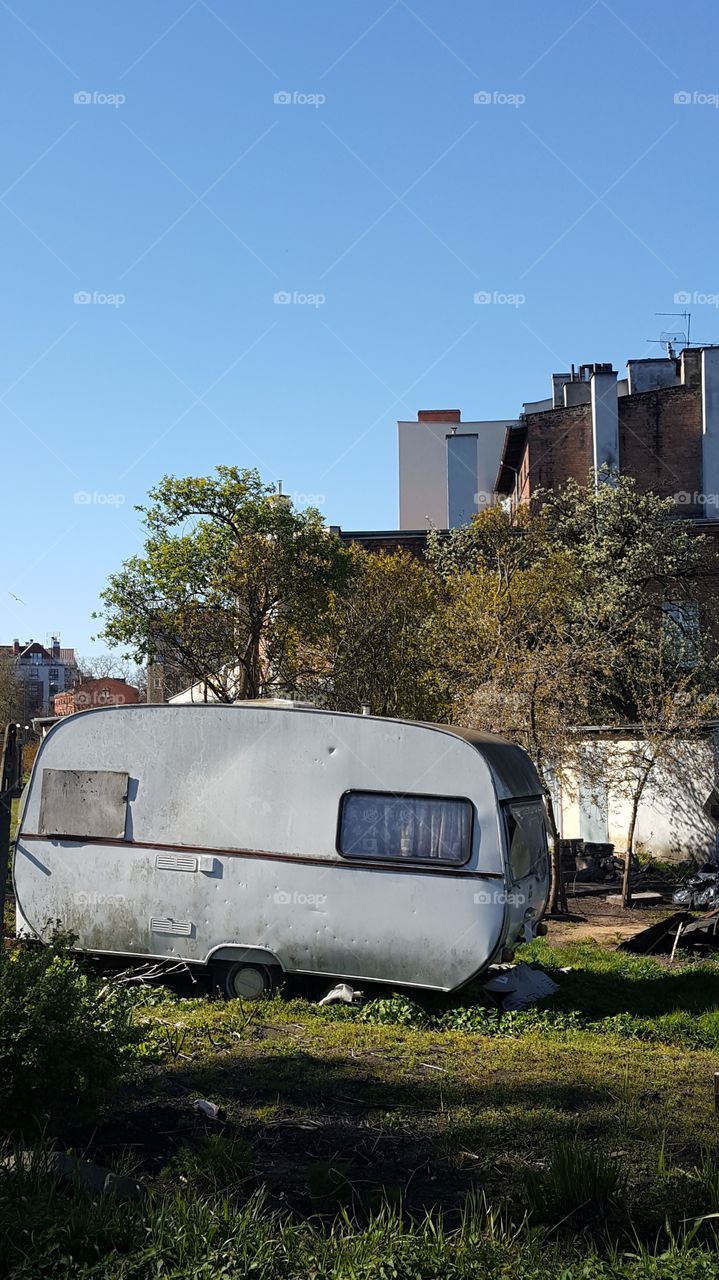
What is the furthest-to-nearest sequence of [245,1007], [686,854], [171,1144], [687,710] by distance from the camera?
[686,854] < [687,710] < [245,1007] < [171,1144]

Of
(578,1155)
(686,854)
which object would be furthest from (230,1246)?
(686,854)

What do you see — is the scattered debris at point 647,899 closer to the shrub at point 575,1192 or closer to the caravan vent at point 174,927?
the caravan vent at point 174,927

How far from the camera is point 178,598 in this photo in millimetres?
27578

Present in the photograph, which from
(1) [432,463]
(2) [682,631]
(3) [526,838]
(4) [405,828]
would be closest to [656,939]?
(3) [526,838]

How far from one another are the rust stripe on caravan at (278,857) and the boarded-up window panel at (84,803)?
0.21 ft

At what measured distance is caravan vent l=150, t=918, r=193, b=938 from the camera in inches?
430

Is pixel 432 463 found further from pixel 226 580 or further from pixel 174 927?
pixel 174 927

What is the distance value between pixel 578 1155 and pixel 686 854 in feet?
64.9

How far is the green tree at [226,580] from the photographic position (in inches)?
1076

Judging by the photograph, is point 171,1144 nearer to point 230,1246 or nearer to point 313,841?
point 230,1246

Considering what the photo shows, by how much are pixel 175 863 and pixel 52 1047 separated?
5344 mm

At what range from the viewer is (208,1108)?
21.0ft

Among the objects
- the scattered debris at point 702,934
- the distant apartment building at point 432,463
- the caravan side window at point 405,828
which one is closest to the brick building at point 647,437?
the distant apartment building at point 432,463

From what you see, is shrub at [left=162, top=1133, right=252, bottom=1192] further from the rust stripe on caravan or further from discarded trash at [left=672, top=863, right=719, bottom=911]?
discarded trash at [left=672, top=863, right=719, bottom=911]
